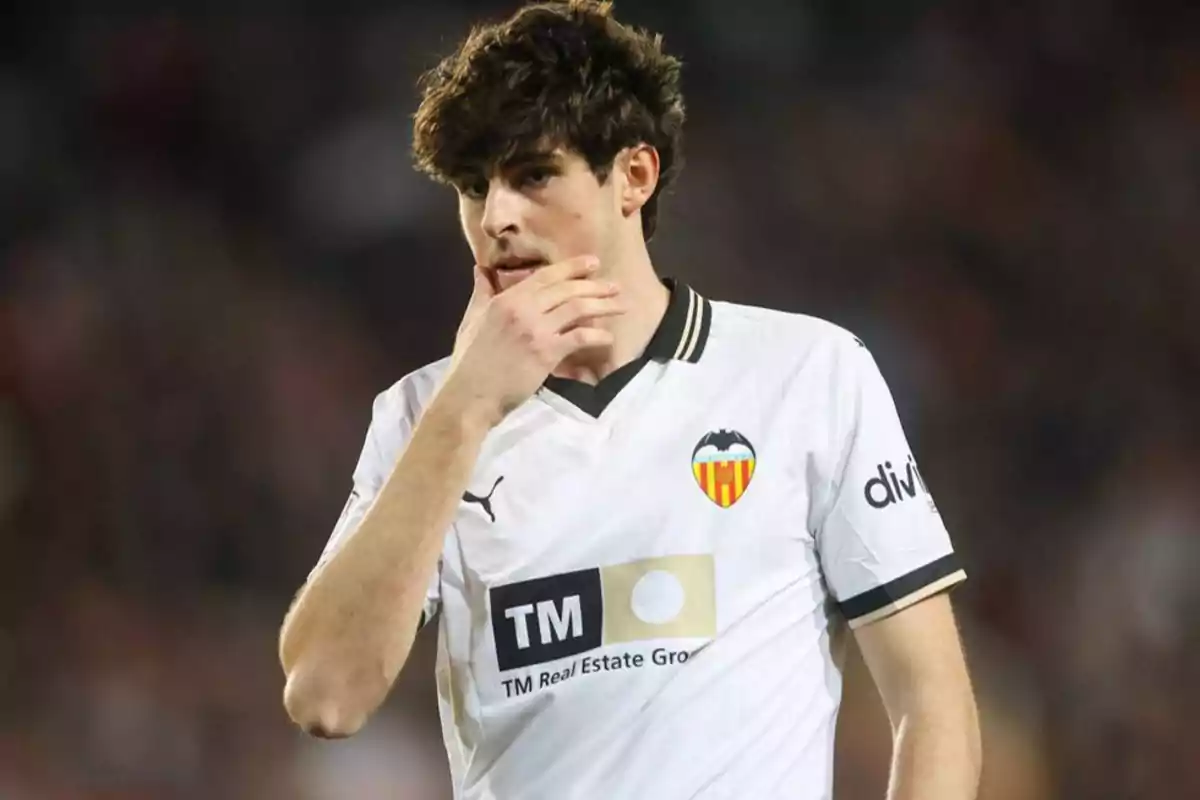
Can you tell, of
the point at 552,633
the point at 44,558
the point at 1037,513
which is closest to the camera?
the point at 552,633

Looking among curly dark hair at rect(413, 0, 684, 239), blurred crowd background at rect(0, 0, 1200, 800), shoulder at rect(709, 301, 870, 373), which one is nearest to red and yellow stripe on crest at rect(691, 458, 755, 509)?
shoulder at rect(709, 301, 870, 373)

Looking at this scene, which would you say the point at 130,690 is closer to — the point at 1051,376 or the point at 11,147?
the point at 11,147

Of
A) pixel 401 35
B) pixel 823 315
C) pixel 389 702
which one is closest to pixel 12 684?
pixel 389 702

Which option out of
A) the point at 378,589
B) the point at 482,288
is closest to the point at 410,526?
the point at 378,589

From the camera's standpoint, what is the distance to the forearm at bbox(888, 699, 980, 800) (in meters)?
1.31

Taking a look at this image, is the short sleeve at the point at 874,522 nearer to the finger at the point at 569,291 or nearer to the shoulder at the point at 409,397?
the finger at the point at 569,291

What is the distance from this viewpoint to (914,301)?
318 cm

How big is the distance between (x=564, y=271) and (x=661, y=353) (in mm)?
181

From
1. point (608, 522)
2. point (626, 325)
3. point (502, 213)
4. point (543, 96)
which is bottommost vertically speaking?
point (608, 522)

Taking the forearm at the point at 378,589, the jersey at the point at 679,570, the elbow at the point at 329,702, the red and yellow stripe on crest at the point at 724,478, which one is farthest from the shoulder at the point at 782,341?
the elbow at the point at 329,702

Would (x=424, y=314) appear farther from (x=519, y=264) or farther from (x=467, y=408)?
(x=467, y=408)

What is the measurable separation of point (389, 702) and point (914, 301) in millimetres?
1432

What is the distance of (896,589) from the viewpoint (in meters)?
1.39

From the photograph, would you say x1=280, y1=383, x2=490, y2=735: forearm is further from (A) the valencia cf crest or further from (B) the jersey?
(A) the valencia cf crest
